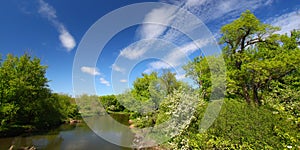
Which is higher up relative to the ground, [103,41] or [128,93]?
[103,41]

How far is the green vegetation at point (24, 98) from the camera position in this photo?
44.6 ft

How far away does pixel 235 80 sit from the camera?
36.4 ft

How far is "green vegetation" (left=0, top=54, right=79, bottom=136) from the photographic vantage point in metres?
13.6

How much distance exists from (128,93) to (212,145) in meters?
18.8

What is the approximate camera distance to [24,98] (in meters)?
15.8

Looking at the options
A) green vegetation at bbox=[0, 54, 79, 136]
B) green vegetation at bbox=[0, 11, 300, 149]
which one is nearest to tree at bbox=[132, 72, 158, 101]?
green vegetation at bbox=[0, 11, 300, 149]

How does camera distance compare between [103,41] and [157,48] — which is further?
[157,48]

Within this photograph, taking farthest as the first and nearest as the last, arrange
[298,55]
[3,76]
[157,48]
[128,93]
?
[128,93]
[157,48]
[3,76]
[298,55]

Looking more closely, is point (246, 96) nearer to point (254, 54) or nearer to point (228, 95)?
point (228, 95)

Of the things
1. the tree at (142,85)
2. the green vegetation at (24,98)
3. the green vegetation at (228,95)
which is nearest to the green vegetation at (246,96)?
the green vegetation at (228,95)

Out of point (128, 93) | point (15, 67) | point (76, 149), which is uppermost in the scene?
point (15, 67)

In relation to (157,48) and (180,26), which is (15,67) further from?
(180,26)

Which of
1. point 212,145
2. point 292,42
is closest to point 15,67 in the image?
point 212,145

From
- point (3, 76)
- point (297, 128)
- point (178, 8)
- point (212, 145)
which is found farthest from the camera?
point (3, 76)
